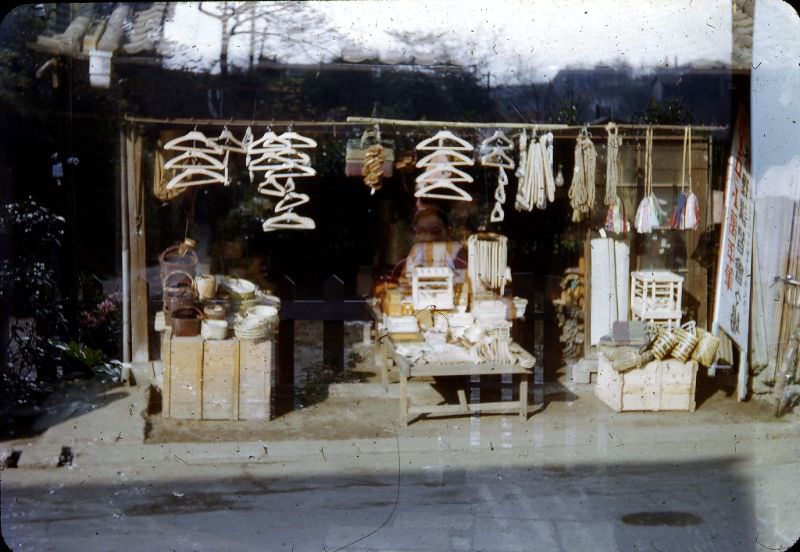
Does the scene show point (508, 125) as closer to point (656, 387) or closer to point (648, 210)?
point (648, 210)

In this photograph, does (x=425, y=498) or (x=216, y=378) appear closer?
(x=425, y=498)

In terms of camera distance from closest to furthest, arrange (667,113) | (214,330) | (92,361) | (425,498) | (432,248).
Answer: (425,498)
(214,330)
(92,361)
(667,113)
(432,248)

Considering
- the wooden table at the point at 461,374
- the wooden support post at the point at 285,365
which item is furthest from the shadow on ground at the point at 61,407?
the wooden table at the point at 461,374

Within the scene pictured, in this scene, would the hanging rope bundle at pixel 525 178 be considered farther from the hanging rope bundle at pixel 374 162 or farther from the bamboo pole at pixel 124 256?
the bamboo pole at pixel 124 256

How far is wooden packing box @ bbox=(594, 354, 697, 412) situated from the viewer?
9219 mm

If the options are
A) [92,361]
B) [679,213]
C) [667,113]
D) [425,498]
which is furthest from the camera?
[667,113]

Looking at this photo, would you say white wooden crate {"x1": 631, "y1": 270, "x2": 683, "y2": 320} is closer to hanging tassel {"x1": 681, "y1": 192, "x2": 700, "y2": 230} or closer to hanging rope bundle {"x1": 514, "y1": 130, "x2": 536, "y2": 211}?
hanging tassel {"x1": 681, "y1": 192, "x2": 700, "y2": 230}

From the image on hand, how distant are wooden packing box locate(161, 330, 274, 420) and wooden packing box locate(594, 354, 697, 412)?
12.7 ft

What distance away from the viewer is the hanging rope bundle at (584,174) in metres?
9.57

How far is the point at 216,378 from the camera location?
8.73 metres

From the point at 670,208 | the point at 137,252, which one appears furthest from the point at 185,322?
the point at 670,208

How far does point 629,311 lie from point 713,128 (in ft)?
8.00

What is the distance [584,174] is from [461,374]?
9.11ft

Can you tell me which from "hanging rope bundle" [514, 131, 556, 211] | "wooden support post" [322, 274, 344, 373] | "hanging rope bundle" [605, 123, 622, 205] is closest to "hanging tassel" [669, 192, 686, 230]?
"hanging rope bundle" [605, 123, 622, 205]
